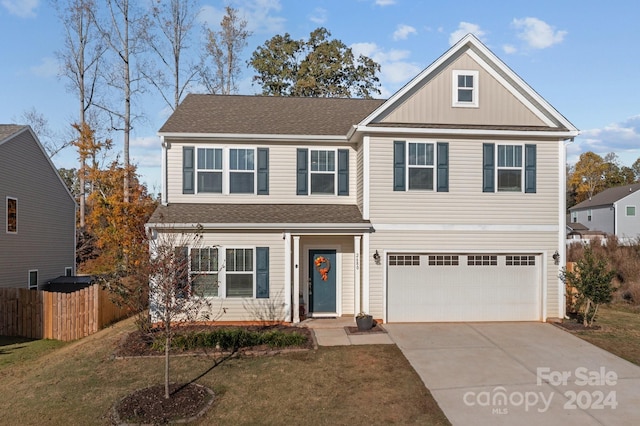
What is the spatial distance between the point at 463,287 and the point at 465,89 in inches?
233

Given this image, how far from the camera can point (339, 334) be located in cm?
1096

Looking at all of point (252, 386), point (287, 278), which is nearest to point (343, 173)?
point (287, 278)

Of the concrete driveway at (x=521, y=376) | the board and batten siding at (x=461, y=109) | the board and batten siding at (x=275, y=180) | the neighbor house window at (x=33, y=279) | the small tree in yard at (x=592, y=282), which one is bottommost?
the concrete driveway at (x=521, y=376)

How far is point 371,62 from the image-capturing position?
33.2 m

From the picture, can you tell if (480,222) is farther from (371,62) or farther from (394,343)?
(371,62)

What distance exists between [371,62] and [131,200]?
69.5 ft

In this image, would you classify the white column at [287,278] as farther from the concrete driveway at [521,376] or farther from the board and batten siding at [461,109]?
the board and batten siding at [461,109]

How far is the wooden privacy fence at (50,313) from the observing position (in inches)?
481

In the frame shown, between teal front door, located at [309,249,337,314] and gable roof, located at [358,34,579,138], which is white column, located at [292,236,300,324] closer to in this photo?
teal front door, located at [309,249,337,314]

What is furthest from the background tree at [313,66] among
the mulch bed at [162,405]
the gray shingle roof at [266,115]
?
the mulch bed at [162,405]

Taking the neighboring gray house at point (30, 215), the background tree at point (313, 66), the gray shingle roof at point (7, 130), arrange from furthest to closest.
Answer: the background tree at point (313, 66)
the gray shingle roof at point (7, 130)
the neighboring gray house at point (30, 215)

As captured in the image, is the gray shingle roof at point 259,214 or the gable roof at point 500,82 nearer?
the gray shingle roof at point 259,214

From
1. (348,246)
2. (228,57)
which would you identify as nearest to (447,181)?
(348,246)

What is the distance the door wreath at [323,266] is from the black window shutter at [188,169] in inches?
173
